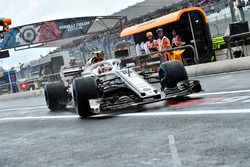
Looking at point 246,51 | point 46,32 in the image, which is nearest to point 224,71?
point 246,51

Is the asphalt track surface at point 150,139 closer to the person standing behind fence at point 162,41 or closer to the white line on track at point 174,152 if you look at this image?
the white line on track at point 174,152

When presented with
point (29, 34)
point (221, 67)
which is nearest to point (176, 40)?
point (221, 67)

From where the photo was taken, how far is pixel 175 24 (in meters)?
20.0

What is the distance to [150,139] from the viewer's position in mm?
5168

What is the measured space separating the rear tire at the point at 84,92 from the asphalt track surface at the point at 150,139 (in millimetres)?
323

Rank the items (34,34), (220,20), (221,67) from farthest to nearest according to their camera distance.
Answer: (34,34) < (220,20) < (221,67)

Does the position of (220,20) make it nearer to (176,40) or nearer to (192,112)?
(176,40)

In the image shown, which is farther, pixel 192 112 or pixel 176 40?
pixel 176 40

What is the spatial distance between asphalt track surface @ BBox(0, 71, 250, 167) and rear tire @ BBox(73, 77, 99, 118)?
1.06 feet

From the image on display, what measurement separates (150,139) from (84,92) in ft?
11.4

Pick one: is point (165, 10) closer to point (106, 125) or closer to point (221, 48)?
point (221, 48)

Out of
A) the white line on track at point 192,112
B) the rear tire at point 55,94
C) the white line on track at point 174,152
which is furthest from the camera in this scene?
the rear tire at point 55,94

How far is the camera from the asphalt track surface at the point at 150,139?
411 cm

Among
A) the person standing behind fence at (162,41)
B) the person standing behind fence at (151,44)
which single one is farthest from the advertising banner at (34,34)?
the person standing behind fence at (162,41)
